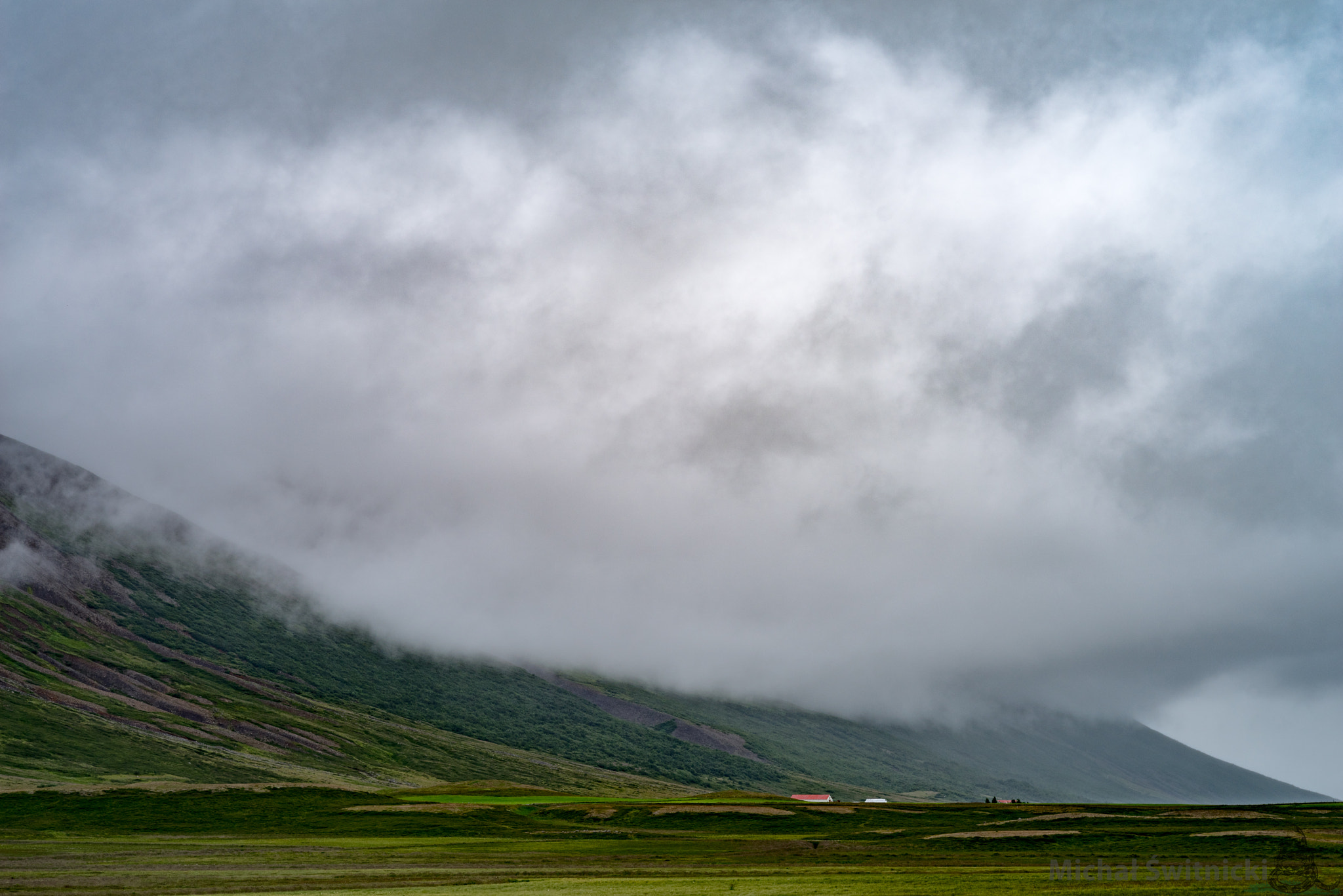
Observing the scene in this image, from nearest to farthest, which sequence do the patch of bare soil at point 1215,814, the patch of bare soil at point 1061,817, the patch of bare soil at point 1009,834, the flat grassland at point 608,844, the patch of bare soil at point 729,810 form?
the flat grassland at point 608,844, the patch of bare soil at point 1009,834, the patch of bare soil at point 1215,814, the patch of bare soil at point 1061,817, the patch of bare soil at point 729,810

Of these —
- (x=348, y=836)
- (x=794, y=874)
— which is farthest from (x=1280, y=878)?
(x=348, y=836)

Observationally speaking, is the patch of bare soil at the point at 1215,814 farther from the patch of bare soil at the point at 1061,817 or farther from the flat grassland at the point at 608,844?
the patch of bare soil at the point at 1061,817

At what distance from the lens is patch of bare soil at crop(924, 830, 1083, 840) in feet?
287

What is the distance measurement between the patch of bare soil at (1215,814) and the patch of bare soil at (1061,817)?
5946 millimetres

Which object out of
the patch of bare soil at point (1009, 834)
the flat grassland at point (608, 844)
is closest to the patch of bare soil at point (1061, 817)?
the flat grassland at point (608, 844)

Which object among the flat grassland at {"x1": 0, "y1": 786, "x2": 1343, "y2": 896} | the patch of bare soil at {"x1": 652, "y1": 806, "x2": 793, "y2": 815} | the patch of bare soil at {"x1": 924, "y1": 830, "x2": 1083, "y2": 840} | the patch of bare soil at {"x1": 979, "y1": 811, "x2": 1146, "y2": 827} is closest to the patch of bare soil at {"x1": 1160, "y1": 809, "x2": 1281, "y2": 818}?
the flat grassland at {"x1": 0, "y1": 786, "x2": 1343, "y2": 896}

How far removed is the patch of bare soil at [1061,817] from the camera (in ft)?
350

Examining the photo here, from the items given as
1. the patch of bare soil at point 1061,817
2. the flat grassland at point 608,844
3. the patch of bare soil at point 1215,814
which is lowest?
the flat grassland at point 608,844

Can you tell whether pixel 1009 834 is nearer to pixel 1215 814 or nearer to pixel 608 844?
pixel 1215 814

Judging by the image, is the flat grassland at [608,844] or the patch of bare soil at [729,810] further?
the patch of bare soil at [729,810]

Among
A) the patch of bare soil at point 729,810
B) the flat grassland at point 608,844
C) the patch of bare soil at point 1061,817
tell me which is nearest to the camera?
the flat grassland at point 608,844

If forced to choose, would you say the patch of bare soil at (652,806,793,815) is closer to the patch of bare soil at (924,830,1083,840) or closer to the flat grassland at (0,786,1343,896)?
the flat grassland at (0,786,1343,896)

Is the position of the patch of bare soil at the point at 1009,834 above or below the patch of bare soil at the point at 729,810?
above

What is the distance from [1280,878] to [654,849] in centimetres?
5404
